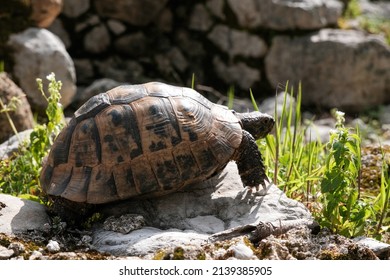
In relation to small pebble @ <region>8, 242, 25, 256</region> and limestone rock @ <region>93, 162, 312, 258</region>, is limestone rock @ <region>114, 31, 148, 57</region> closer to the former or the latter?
limestone rock @ <region>93, 162, 312, 258</region>

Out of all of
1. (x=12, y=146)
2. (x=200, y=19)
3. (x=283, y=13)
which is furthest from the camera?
(x=200, y=19)

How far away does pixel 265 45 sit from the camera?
948 centimetres

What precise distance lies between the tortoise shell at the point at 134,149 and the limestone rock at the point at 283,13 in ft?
17.6

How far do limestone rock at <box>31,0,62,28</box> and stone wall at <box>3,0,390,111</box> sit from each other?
1.47 meters

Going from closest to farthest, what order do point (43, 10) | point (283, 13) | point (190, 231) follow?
1. point (190, 231)
2. point (43, 10)
3. point (283, 13)

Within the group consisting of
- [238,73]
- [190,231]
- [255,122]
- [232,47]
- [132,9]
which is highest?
[255,122]

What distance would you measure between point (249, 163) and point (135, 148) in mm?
831

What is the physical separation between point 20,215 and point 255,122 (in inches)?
69.9

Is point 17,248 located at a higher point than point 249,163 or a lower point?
lower

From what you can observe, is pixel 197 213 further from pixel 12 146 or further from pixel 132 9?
pixel 132 9

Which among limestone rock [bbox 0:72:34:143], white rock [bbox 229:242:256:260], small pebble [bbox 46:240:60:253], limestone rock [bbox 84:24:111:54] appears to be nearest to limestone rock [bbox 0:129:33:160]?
limestone rock [bbox 0:72:34:143]

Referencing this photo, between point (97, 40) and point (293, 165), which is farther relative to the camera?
point (97, 40)

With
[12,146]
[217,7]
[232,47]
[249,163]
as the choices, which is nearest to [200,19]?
[217,7]

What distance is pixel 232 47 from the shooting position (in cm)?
966
